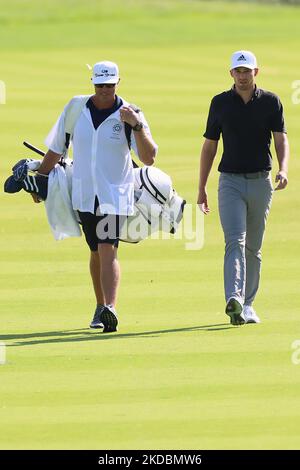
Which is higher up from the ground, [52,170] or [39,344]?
[52,170]

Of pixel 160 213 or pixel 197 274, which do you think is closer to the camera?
pixel 160 213

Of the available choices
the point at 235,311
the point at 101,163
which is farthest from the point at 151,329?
the point at 101,163

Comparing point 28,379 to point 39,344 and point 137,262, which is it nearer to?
point 39,344

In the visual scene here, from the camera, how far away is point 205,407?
8359 mm

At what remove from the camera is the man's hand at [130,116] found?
34.4 feet

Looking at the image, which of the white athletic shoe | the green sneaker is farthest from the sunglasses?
the white athletic shoe

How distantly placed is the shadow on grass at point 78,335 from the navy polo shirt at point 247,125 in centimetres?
121

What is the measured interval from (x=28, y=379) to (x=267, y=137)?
9.74 feet

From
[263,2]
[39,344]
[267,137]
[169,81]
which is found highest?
[263,2]

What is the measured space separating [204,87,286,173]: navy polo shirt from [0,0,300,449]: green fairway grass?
3.96 ft

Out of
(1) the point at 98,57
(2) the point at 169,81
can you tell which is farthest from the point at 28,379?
(1) the point at 98,57

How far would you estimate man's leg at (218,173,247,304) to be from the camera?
35.8 feet

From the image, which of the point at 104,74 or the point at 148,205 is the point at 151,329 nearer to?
the point at 148,205

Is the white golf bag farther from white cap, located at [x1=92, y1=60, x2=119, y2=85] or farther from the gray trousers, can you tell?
white cap, located at [x1=92, y1=60, x2=119, y2=85]
